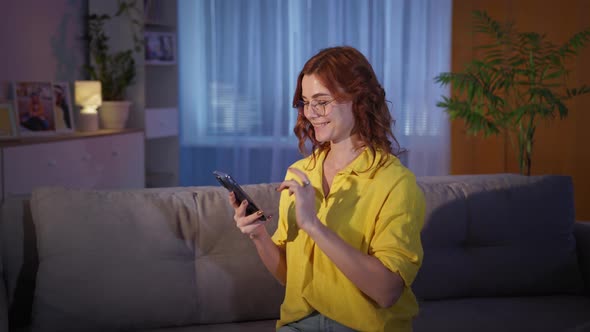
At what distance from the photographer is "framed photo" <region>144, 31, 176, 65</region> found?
17.1 feet

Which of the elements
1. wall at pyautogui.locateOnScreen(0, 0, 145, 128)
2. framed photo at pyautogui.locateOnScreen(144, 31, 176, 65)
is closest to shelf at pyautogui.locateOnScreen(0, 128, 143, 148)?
wall at pyautogui.locateOnScreen(0, 0, 145, 128)

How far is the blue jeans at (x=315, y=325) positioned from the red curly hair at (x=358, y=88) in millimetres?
386

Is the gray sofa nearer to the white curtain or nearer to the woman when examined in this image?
the woman

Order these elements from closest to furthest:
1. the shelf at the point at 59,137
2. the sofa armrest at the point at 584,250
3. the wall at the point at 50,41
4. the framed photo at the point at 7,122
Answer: the sofa armrest at the point at 584,250, the shelf at the point at 59,137, the framed photo at the point at 7,122, the wall at the point at 50,41

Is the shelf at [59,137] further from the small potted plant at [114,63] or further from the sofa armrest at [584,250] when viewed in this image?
the sofa armrest at [584,250]

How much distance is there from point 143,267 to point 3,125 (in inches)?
85.7

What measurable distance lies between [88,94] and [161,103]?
99 cm

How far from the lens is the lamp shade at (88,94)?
15.0ft

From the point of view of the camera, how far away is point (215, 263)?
2.19 metres

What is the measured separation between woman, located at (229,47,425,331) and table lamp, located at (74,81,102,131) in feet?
10.4

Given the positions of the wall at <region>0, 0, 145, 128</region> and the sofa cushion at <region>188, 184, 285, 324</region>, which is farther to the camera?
the wall at <region>0, 0, 145, 128</region>

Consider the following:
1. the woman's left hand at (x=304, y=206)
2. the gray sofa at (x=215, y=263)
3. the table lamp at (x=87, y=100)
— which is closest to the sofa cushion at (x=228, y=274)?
the gray sofa at (x=215, y=263)

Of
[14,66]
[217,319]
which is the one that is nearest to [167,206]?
[217,319]

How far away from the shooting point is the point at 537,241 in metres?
2.50
